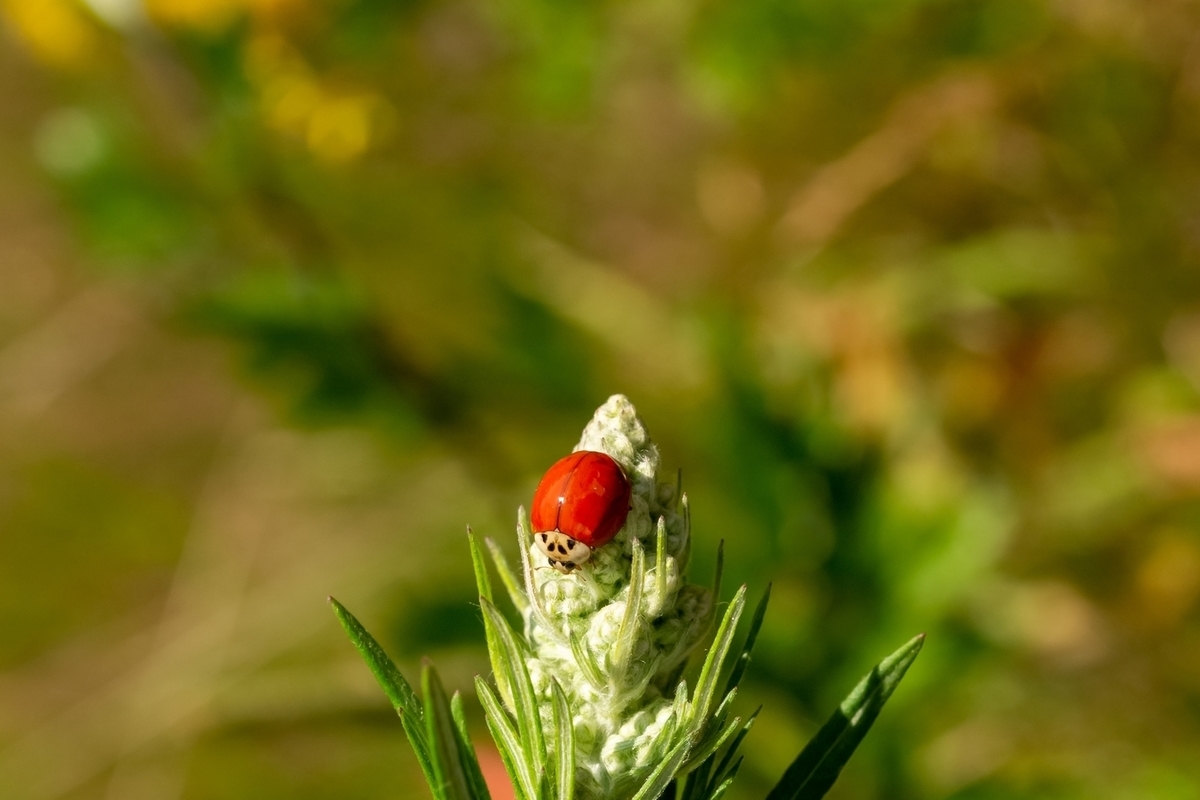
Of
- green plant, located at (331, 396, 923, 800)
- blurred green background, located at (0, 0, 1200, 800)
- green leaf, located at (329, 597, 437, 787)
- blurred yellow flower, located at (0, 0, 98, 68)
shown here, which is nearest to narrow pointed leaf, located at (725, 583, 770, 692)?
green plant, located at (331, 396, 923, 800)

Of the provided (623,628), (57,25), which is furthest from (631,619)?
(57,25)

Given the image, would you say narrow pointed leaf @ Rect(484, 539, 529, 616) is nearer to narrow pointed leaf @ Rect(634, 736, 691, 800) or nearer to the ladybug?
the ladybug

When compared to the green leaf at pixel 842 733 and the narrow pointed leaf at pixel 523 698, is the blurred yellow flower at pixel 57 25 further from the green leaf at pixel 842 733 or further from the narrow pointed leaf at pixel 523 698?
the green leaf at pixel 842 733

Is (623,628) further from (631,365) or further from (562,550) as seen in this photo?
(631,365)

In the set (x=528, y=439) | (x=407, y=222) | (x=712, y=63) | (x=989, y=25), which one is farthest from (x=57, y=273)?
(x=989, y=25)

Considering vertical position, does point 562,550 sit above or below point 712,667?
above
